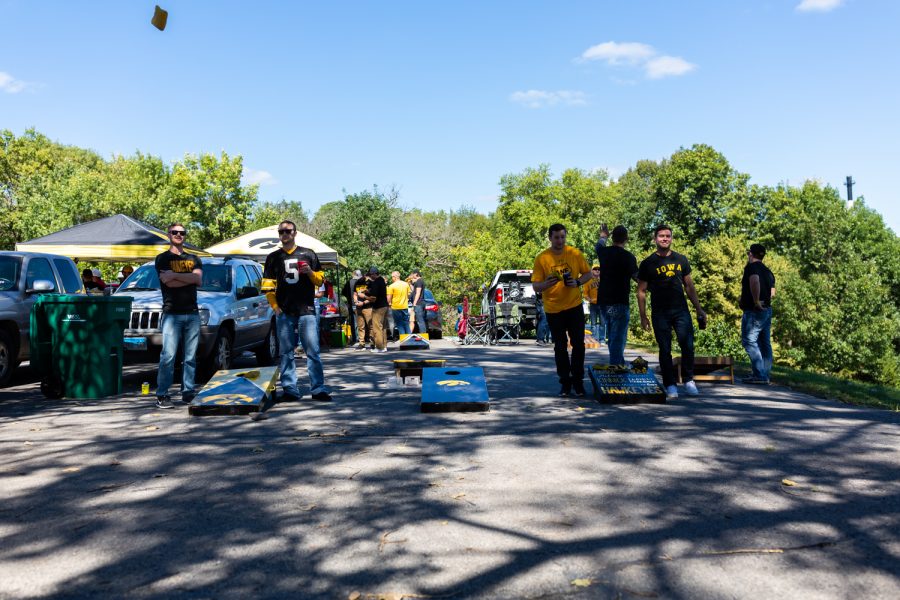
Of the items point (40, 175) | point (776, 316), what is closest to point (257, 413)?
point (776, 316)

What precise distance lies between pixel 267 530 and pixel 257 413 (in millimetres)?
4258

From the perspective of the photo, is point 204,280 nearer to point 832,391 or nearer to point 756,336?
point 756,336

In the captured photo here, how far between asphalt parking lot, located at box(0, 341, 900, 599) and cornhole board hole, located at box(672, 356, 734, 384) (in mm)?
2706

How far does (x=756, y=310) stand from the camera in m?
11.0

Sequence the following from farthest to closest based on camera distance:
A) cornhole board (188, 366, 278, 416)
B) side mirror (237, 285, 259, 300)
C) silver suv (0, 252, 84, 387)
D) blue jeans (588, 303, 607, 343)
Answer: blue jeans (588, 303, 607, 343)
side mirror (237, 285, 259, 300)
silver suv (0, 252, 84, 387)
cornhole board (188, 366, 278, 416)

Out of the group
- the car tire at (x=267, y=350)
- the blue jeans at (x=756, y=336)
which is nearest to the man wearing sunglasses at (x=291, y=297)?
the car tire at (x=267, y=350)

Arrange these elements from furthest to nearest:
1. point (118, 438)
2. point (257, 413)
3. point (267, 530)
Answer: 1. point (257, 413)
2. point (118, 438)
3. point (267, 530)

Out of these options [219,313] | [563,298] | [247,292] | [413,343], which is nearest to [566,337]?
[563,298]

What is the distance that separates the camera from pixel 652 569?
347 centimetres

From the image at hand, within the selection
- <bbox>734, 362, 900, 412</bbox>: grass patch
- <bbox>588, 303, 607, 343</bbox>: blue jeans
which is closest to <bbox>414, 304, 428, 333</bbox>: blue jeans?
<bbox>588, 303, 607, 343</bbox>: blue jeans

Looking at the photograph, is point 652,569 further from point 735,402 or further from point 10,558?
point 735,402

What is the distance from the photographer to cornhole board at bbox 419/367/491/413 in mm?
8461

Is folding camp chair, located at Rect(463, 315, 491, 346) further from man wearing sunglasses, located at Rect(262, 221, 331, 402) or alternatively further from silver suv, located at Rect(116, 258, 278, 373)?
man wearing sunglasses, located at Rect(262, 221, 331, 402)

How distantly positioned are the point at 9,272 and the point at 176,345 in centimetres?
453
